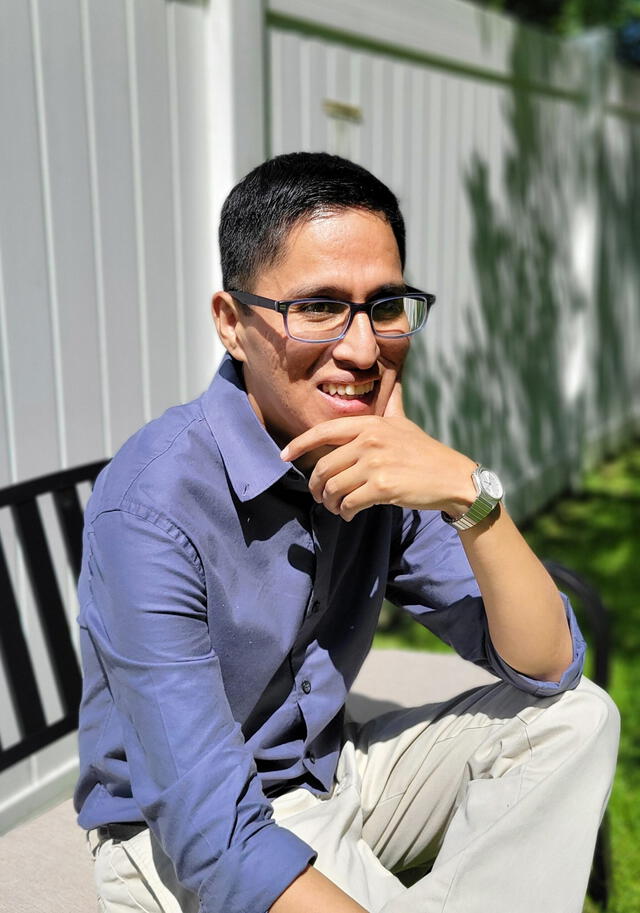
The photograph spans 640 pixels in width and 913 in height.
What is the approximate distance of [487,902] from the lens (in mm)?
1416

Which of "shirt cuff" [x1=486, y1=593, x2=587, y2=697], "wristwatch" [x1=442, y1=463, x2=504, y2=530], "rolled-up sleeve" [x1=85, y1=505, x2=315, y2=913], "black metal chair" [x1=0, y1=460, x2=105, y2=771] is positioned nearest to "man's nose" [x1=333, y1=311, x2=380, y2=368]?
"wristwatch" [x1=442, y1=463, x2=504, y2=530]

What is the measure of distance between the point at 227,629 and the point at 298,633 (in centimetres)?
17

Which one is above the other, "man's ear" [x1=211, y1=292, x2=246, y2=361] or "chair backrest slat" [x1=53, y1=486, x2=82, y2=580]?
"man's ear" [x1=211, y1=292, x2=246, y2=361]

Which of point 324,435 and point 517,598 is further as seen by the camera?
point 517,598

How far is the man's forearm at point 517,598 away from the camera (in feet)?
5.25

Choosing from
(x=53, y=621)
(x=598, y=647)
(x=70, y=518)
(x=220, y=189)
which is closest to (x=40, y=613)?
(x=53, y=621)

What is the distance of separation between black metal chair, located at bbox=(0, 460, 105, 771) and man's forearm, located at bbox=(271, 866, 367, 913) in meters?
0.85

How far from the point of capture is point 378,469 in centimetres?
150

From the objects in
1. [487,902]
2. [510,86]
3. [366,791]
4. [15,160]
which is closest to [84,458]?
[15,160]

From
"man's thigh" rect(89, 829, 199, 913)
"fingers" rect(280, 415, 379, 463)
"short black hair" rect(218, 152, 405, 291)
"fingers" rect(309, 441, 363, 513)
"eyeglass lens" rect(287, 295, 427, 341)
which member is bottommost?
"man's thigh" rect(89, 829, 199, 913)

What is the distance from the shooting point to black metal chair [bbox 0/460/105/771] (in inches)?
79.0

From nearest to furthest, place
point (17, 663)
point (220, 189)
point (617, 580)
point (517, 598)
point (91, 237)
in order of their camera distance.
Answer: point (517, 598)
point (17, 663)
point (91, 237)
point (220, 189)
point (617, 580)

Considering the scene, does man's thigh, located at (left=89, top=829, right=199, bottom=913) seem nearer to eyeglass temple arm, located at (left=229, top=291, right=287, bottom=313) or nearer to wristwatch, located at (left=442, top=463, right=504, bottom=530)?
wristwatch, located at (left=442, top=463, right=504, bottom=530)

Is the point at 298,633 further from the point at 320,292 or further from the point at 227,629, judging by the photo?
the point at 320,292
